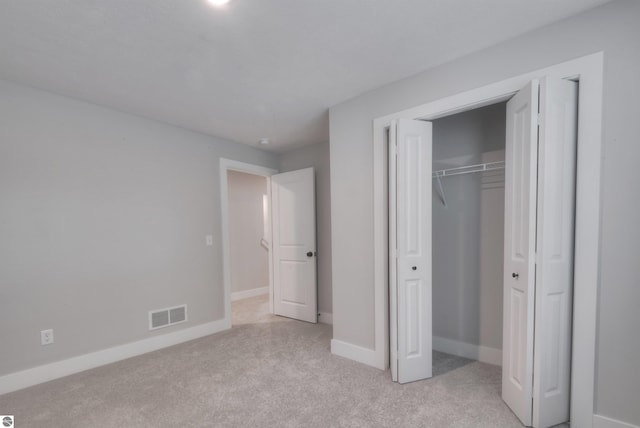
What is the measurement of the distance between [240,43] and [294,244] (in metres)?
2.70

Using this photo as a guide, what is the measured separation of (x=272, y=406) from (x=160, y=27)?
2537mm

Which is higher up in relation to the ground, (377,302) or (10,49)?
(10,49)

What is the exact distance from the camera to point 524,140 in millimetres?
1767

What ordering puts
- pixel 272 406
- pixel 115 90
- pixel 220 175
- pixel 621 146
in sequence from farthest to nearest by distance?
pixel 220 175 → pixel 115 90 → pixel 272 406 → pixel 621 146

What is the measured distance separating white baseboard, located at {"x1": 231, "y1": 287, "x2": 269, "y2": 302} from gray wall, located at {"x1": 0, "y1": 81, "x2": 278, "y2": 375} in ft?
5.12

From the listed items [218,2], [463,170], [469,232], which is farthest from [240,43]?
[469,232]

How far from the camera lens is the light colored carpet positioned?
1.84 m

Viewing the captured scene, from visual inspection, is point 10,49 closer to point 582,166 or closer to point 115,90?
point 115,90

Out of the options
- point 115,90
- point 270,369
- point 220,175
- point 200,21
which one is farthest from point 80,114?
point 270,369

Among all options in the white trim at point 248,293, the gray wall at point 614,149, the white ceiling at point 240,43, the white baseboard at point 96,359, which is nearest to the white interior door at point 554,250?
the gray wall at point 614,149

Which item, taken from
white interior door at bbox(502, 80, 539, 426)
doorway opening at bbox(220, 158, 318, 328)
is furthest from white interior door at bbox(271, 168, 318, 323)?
white interior door at bbox(502, 80, 539, 426)

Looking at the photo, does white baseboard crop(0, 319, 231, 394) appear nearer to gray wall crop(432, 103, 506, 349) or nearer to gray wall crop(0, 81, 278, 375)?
gray wall crop(0, 81, 278, 375)

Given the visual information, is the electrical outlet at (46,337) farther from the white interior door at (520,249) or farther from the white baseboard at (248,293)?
the white interior door at (520,249)

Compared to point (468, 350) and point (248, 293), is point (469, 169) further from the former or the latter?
point (248, 293)
